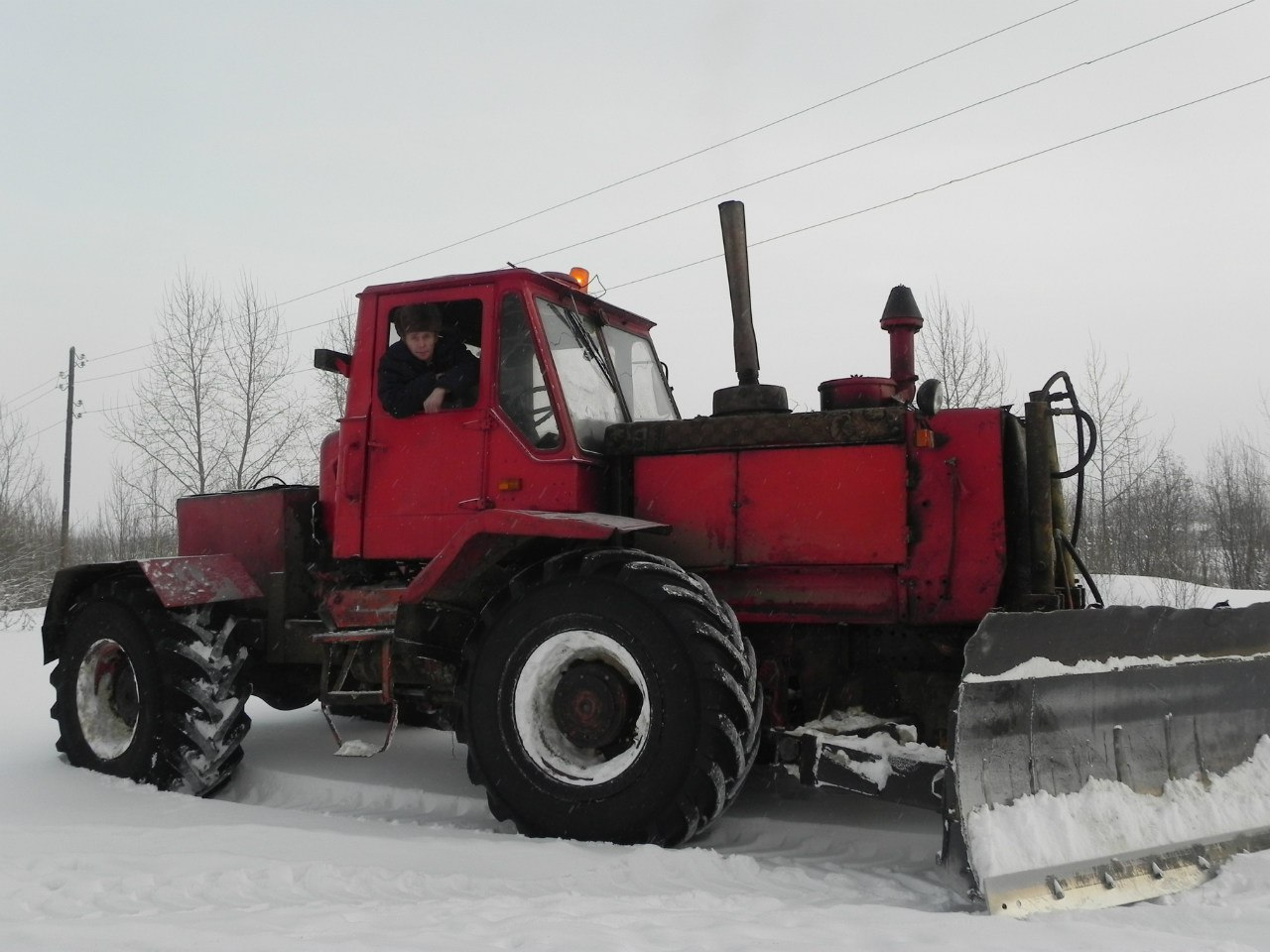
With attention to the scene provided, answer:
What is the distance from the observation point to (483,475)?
502 cm

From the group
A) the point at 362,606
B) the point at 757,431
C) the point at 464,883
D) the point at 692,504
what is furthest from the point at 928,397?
the point at 362,606

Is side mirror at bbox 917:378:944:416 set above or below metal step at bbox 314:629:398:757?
above

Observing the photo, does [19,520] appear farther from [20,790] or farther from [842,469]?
[842,469]

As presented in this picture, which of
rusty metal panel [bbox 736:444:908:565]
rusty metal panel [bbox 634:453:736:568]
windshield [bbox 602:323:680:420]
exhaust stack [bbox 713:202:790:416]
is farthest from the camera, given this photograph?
windshield [bbox 602:323:680:420]

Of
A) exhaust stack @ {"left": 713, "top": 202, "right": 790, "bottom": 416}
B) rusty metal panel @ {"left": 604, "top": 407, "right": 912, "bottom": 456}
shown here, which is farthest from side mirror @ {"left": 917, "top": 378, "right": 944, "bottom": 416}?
exhaust stack @ {"left": 713, "top": 202, "right": 790, "bottom": 416}

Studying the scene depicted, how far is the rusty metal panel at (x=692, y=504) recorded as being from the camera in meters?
4.86

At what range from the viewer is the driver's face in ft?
17.2

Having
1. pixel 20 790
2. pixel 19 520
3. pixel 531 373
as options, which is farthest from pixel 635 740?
pixel 19 520

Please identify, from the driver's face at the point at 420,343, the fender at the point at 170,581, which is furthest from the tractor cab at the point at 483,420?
the fender at the point at 170,581

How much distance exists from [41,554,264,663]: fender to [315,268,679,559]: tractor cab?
28.5 inches

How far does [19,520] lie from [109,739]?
2148cm

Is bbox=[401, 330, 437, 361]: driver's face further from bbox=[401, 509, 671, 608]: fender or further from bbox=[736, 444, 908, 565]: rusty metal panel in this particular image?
bbox=[736, 444, 908, 565]: rusty metal panel

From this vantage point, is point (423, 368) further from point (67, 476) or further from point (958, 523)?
point (67, 476)

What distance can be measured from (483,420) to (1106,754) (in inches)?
126
